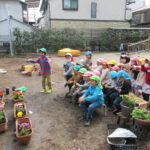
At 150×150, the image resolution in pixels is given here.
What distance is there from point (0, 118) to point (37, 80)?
4142 millimetres

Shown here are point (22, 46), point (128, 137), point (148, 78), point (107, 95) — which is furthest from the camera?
point (22, 46)

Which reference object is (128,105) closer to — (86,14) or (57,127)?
(57,127)

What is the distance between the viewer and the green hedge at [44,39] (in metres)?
14.6

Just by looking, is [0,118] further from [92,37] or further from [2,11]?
[2,11]

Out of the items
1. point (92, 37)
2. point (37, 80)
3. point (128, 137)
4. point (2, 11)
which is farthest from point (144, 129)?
point (2, 11)

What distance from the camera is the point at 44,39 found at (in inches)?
593

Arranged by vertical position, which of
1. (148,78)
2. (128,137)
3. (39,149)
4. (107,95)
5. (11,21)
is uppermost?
(11,21)

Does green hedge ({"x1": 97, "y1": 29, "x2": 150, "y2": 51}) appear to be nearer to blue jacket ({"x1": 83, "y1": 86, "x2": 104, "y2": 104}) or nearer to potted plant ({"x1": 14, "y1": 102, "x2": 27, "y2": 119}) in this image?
blue jacket ({"x1": 83, "y1": 86, "x2": 104, "y2": 104})

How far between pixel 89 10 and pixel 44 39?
21.2ft

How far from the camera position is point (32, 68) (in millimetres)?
8844

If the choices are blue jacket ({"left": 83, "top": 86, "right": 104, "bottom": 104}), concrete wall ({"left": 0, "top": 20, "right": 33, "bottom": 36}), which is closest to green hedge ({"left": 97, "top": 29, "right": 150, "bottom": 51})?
concrete wall ({"left": 0, "top": 20, "right": 33, "bottom": 36})

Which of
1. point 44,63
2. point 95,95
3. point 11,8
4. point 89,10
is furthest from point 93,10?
point 95,95

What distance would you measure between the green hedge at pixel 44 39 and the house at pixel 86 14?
203 centimetres

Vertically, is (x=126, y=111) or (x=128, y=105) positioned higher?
(x=128, y=105)
